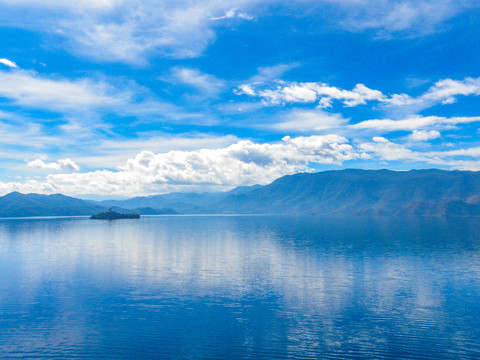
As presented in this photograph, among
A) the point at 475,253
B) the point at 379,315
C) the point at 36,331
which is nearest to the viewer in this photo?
the point at 36,331

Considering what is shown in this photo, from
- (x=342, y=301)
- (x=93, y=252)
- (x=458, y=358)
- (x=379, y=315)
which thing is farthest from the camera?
(x=93, y=252)

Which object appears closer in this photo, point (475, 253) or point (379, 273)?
point (379, 273)

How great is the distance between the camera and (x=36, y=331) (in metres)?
42.4

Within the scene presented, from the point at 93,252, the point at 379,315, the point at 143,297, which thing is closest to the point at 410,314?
the point at 379,315

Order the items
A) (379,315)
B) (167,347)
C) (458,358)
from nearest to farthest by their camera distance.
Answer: (458,358), (167,347), (379,315)

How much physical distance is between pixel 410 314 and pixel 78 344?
44.3m

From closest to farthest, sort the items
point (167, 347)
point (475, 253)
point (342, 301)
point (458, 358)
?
1. point (458, 358)
2. point (167, 347)
3. point (342, 301)
4. point (475, 253)

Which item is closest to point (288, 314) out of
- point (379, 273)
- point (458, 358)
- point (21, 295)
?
point (458, 358)

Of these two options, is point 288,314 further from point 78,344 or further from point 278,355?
point 78,344

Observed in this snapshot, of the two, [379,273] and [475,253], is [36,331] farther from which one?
[475,253]

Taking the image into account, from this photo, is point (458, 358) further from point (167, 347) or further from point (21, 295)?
point (21, 295)

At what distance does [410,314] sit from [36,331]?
1992 inches

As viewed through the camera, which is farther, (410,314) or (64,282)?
(64,282)

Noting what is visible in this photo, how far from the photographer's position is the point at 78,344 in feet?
127
